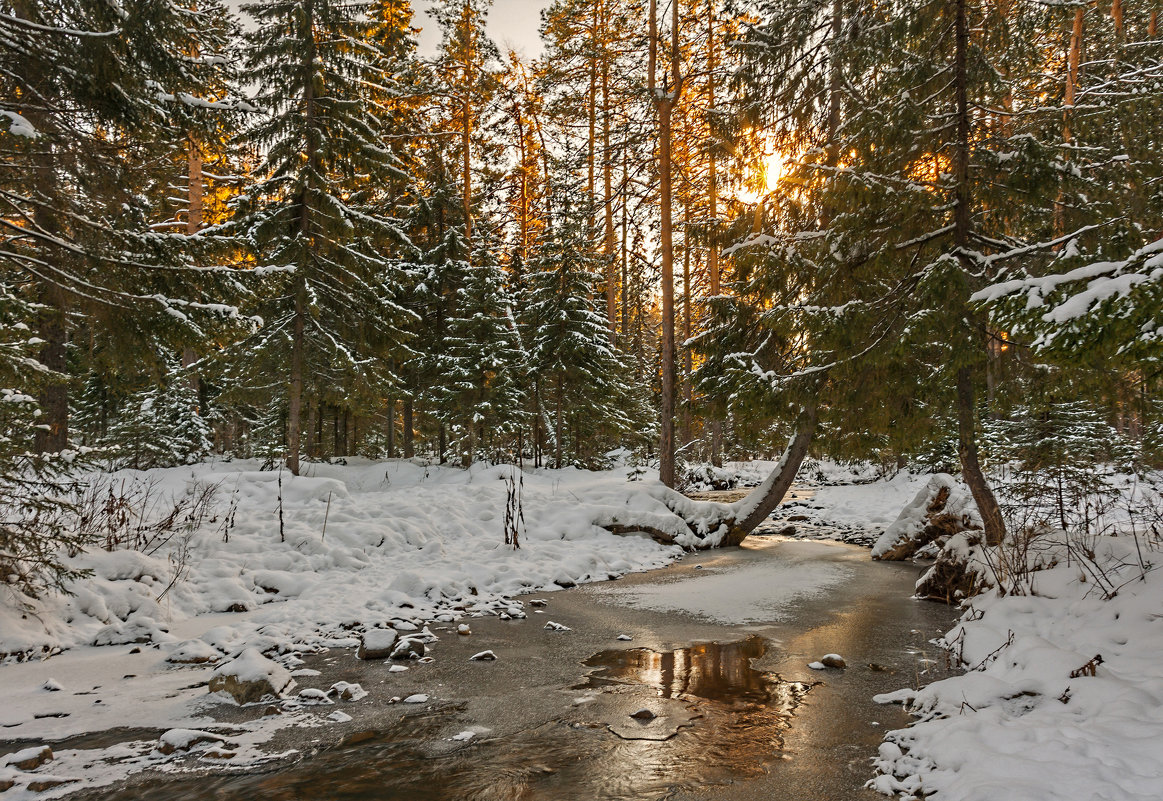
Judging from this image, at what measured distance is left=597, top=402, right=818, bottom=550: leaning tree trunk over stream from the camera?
13000 mm

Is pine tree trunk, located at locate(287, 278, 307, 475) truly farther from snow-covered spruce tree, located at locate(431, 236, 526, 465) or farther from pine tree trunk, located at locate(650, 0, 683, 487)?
pine tree trunk, located at locate(650, 0, 683, 487)

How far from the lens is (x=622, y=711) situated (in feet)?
16.3

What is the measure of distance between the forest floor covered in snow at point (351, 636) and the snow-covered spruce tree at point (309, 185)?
402cm

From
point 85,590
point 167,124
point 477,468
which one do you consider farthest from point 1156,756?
point 477,468

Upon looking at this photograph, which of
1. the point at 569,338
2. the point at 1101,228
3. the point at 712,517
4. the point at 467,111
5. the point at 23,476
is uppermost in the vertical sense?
the point at 467,111

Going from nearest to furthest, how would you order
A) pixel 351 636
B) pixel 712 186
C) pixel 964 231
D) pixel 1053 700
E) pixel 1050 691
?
pixel 1053 700
pixel 1050 691
pixel 351 636
pixel 964 231
pixel 712 186

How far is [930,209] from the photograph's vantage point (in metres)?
8.23

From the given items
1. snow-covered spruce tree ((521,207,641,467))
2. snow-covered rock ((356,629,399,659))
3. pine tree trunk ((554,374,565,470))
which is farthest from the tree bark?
pine tree trunk ((554,374,565,470))

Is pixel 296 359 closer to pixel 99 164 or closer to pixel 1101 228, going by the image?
pixel 99 164

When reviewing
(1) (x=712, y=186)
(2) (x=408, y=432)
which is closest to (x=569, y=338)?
(1) (x=712, y=186)

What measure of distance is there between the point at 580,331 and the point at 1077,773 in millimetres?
17563

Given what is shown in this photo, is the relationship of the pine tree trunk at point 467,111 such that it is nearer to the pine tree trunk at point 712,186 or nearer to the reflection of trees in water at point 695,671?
the pine tree trunk at point 712,186

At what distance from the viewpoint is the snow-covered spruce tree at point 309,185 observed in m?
14.5

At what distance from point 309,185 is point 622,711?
1371 centimetres
